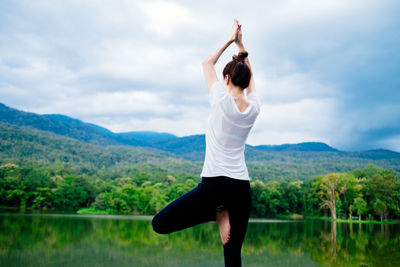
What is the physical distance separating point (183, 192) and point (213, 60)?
147ft

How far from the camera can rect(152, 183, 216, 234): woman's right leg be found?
207 cm

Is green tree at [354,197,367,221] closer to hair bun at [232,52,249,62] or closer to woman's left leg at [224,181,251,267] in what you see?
woman's left leg at [224,181,251,267]

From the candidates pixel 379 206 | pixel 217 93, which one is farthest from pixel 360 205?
pixel 217 93

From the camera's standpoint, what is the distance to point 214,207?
2.09 meters

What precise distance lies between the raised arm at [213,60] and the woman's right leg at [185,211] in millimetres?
660

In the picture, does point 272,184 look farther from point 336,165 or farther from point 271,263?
point 336,165

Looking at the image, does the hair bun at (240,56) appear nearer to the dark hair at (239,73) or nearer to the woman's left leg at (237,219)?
the dark hair at (239,73)

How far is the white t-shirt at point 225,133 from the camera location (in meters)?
1.94

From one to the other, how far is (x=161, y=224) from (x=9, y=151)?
105931 millimetres

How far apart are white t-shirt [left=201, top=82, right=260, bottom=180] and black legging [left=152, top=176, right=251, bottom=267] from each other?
62mm

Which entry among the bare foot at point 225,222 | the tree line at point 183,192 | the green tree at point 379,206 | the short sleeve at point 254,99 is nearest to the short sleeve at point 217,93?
the short sleeve at point 254,99

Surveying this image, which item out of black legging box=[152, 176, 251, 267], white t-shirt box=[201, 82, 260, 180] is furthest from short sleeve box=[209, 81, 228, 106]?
black legging box=[152, 176, 251, 267]

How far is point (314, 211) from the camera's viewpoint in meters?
52.8

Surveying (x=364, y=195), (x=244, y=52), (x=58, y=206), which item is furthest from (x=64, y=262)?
(x=364, y=195)
